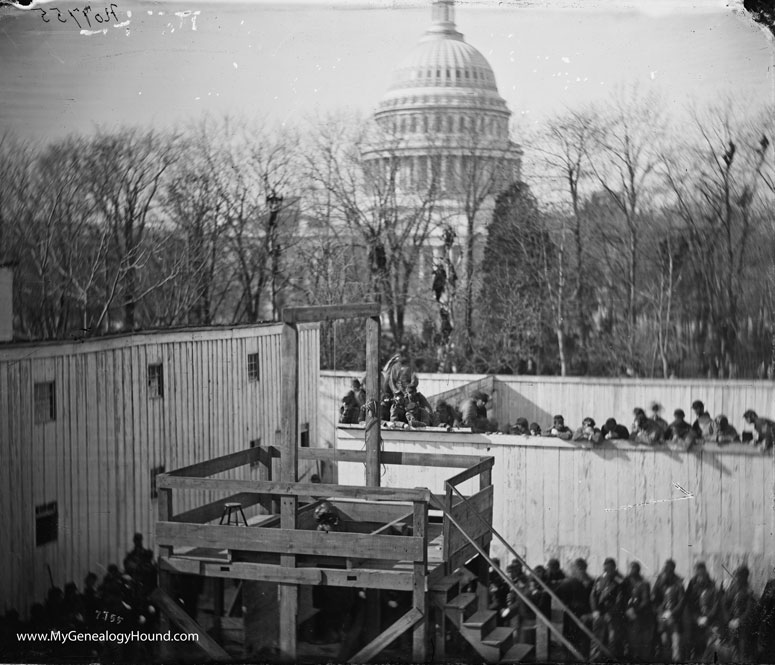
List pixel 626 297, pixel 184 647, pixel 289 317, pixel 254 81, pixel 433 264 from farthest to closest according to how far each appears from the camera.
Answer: pixel 433 264 → pixel 626 297 → pixel 254 81 → pixel 184 647 → pixel 289 317

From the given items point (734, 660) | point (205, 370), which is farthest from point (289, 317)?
point (734, 660)

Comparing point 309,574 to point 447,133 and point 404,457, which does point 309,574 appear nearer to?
point 404,457

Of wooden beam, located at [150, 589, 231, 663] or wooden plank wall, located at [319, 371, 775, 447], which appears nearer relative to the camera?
wooden beam, located at [150, 589, 231, 663]

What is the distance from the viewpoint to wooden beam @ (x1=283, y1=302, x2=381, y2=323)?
8.12 m

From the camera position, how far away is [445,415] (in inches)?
432

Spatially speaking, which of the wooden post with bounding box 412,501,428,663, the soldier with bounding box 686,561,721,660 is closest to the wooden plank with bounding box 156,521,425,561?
the wooden post with bounding box 412,501,428,663

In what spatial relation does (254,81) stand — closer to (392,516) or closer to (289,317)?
(289,317)

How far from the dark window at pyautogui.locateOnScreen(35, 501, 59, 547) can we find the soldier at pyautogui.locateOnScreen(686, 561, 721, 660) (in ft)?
16.5

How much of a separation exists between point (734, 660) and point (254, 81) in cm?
593

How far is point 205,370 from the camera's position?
32.7 ft

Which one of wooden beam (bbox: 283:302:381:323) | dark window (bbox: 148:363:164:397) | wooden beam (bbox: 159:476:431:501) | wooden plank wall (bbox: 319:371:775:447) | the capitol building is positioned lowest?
wooden beam (bbox: 159:476:431:501)

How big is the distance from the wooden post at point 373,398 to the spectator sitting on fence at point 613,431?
2139 millimetres

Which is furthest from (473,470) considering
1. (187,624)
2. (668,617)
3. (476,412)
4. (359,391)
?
(359,391)

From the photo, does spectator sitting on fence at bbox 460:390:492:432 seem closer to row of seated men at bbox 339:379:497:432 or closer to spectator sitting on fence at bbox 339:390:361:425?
row of seated men at bbox 339:379:497:432
